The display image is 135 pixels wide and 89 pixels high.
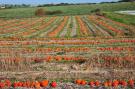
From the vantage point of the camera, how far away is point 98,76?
15.7 meters

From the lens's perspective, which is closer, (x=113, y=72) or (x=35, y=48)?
(x=113, y=72)

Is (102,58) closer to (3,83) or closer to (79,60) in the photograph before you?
(79,60)

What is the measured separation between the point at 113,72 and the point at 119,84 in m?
1.92

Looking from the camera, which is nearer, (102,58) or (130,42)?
(102,58)

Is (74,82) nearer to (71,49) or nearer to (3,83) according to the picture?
(3,83)

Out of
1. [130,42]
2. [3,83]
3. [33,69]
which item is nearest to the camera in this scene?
[3,83]

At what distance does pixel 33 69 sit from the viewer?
17031 millimetres

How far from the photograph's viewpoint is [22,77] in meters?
15.6

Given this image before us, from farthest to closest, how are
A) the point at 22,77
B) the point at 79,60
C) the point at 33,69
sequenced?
the point at 79,60 → the point at 33,69 → the point at 22,77

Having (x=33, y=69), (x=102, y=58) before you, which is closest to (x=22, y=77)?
(x=33, y=69)

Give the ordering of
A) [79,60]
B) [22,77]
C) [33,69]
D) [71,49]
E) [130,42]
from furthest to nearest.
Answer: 1. [130,42]
2. [71,49]
3. [79,60]
4. [33,69]
5. [22,77]

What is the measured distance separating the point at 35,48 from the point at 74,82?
9553 millimetres

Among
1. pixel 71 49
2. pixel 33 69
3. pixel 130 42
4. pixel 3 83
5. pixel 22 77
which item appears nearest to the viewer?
pixel 3 83

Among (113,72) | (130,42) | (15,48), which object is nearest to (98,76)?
(113,72)
